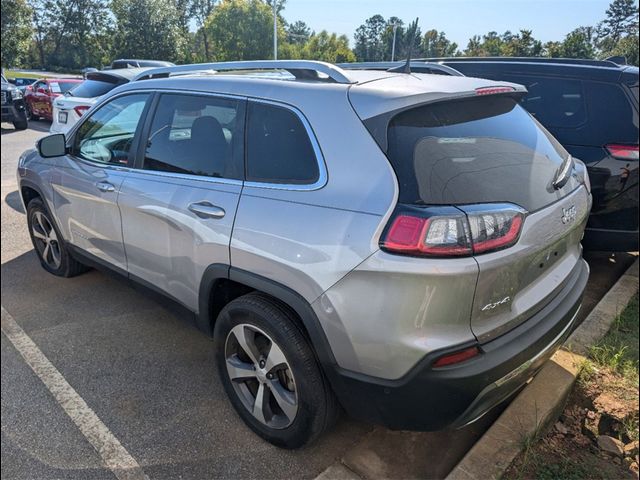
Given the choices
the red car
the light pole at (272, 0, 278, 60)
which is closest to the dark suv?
the light pole at (272, 0, 278, 60)

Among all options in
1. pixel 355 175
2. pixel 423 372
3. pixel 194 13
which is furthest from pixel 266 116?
pixel 194 13

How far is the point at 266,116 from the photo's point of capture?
7.69ft

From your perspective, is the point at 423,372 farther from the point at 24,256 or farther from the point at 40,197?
the point at 24,256

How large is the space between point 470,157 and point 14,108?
14.8m

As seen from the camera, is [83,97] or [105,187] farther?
[83,97]

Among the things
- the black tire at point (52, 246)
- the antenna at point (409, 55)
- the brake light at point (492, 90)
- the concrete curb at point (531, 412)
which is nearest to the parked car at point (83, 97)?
the black tire at point (52, 246)

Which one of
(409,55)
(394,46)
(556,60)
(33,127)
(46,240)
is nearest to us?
(409,55)

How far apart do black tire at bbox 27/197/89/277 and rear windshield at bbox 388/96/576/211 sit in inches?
129

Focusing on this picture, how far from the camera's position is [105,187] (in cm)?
322

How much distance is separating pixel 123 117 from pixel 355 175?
2.20 metres

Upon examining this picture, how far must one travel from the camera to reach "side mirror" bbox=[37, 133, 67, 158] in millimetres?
3580

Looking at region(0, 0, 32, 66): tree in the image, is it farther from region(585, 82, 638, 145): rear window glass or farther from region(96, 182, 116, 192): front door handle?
region(585, 82, 638, 145): rear window glass

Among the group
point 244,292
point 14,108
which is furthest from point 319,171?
point 14,108

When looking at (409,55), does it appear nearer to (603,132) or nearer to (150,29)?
(603,132)
